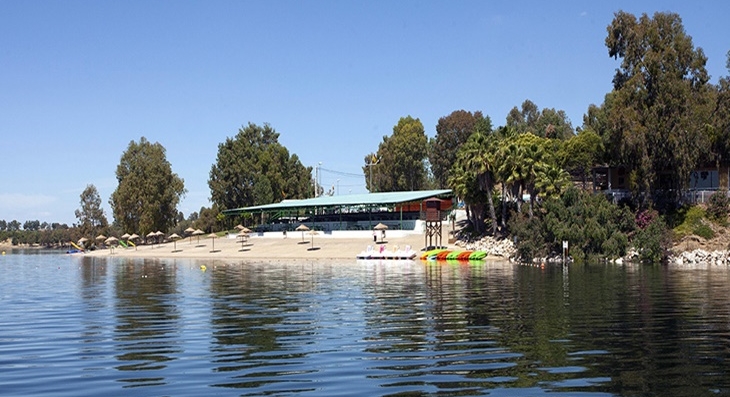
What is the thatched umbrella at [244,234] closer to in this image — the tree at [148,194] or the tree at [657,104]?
the tree at [148,194]

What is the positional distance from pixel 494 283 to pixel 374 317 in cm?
1702

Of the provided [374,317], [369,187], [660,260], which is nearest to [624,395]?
[374,317]

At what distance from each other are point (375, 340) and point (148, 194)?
112m

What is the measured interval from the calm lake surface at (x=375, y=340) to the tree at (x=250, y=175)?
293ft

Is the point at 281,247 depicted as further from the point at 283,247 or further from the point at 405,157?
the point at 405,157

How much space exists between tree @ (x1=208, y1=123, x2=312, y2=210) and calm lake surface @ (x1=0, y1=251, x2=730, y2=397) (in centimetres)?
8936

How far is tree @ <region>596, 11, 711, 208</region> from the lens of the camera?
68.6m

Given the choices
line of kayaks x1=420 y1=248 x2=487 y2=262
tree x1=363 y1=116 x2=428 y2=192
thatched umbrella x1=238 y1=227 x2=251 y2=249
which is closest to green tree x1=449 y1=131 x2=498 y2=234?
line of kayaks x1=420 y1=248 x2=487 y2=262

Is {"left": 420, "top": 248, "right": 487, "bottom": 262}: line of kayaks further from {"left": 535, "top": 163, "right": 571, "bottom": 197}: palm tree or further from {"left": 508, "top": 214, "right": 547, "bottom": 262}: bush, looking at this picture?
{"left": 535, "top": 163, "right": 571, "bottom": 197}: palm tree

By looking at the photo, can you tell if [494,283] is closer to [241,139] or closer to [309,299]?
[309,299]

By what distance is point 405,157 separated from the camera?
5320 inches

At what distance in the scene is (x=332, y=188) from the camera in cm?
16038

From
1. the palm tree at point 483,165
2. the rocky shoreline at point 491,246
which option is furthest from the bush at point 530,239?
the palm tree at point 483,165

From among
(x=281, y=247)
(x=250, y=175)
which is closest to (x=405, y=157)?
(x=250, y=175)
